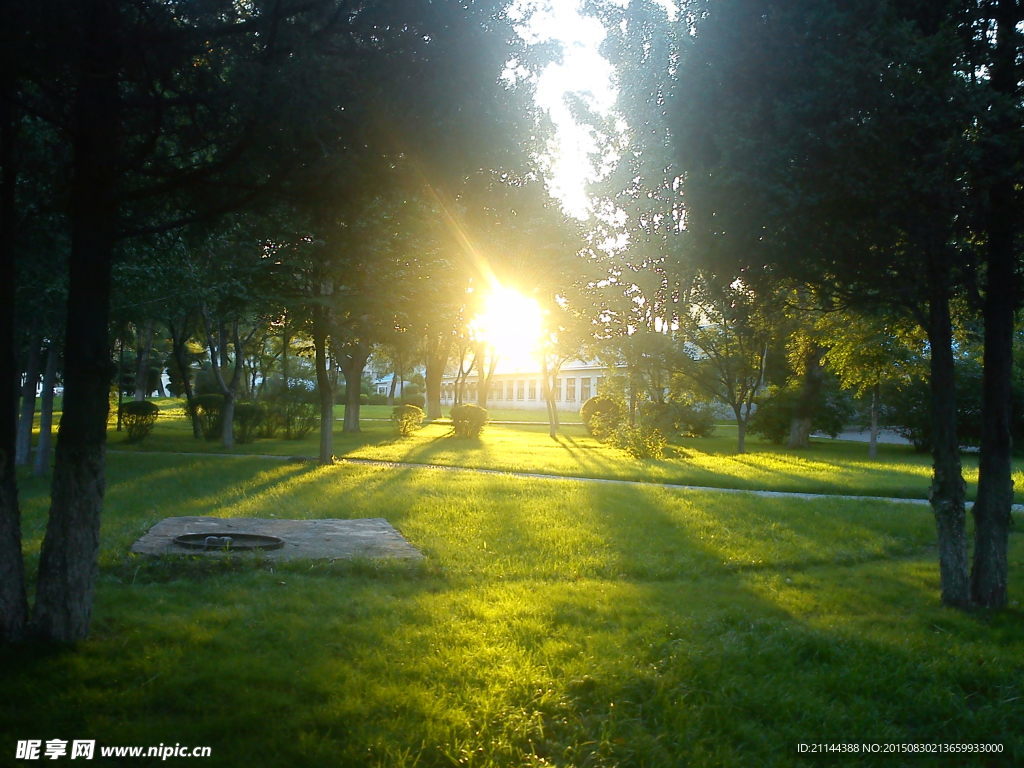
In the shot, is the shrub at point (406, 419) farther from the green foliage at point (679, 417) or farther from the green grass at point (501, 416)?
the green grass at point (501, 416)

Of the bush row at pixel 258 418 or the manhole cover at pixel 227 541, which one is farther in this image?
the bush row at pixel 258 418

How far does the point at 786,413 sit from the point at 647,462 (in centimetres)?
1290

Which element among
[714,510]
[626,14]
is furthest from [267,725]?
[714,510]

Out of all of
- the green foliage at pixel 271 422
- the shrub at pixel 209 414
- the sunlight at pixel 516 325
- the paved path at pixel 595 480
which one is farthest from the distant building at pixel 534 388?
the paved path at pixel 595 480

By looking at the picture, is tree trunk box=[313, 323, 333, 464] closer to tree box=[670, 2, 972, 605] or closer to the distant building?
tree box=[670, 2, 972, 605]

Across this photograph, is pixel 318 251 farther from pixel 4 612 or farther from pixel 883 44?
pixel 883 44

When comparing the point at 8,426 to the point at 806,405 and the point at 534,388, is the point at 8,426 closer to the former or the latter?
the point at 806,405

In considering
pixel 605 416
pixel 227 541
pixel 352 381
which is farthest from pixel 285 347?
pixel 227 541

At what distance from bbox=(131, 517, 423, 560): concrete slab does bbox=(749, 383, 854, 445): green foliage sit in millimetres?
23661

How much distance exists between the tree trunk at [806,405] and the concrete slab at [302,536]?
22642 mm

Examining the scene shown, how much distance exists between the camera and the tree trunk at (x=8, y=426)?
428 centimetres

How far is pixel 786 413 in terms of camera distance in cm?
3025

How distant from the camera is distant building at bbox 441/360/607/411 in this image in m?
77.3

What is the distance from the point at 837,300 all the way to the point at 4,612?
6.42 metres
